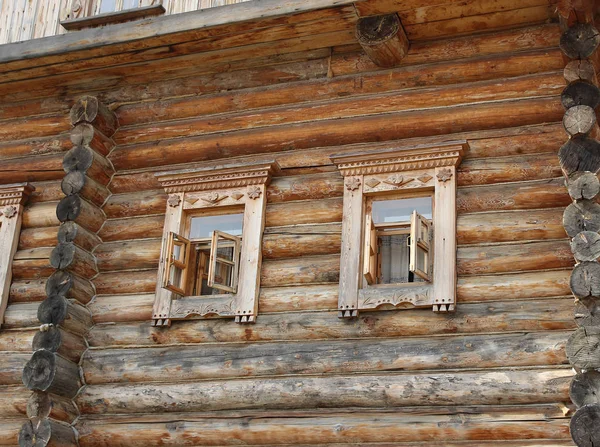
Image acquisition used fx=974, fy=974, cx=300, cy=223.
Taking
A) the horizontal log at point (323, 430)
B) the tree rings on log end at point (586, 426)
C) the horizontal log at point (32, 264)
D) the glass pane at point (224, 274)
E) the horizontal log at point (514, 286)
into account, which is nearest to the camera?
the tree rings on log end at point (586, 426)

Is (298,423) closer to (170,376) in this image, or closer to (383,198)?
(170,376)

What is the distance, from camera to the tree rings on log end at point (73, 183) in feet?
38.1

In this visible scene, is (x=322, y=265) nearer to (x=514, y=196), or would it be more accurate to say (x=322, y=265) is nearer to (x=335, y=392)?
(x=335, y=392)

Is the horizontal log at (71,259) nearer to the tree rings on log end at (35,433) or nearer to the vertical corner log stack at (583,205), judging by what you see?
the tree rings on log end at (35,433)

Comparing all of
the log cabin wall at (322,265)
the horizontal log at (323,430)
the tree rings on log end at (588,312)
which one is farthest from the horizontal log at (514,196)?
the horizontal log at (323,430)

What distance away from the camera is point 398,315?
10062 mm

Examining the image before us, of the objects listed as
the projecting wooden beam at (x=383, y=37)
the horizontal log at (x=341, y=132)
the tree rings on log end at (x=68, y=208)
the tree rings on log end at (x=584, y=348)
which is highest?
the projecting wooden beam at (x=383, y=37)

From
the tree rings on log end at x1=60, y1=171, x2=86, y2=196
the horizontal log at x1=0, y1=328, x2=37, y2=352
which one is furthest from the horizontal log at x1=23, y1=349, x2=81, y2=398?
the tree rings on log end at x1=60, y1=171, x2=86, y2=196

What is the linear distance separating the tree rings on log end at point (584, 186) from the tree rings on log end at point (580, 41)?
1400 mm

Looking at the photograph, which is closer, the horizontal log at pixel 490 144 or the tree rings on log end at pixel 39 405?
the horizontal log at pixel 490 144

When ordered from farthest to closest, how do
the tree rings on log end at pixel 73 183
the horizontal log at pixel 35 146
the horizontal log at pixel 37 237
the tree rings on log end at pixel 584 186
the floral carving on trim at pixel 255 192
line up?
the horizontal log at pixel 35 146 → the horizontal log at pixel 37 237 → the tree rings on log end at pixel 73 183 → the floral carving on trim at pixel 255 192 → the tree rings on log end at pixel 584 186

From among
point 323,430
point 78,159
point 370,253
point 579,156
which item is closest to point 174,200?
point 78,159

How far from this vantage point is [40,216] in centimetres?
1232

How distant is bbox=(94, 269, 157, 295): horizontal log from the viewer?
11.4 m
